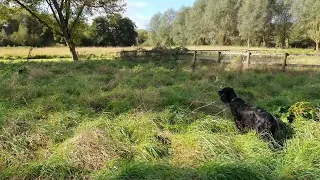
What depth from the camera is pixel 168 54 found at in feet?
61.6

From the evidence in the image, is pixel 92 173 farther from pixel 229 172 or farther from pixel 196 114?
pixel 196 114

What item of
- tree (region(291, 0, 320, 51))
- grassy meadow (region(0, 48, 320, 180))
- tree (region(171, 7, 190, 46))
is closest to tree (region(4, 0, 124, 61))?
grassy meadow (region(0, 48, 320, 180))

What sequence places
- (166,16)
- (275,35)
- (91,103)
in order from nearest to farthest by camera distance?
(91,103) < (275,35) < (166,16)

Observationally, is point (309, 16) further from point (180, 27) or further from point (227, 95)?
point (227, 95)

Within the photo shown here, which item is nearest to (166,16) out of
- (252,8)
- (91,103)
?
(252,8)

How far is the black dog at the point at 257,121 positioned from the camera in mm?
4055

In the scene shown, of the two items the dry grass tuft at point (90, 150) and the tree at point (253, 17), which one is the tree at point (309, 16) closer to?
the tree at point (253, 17)

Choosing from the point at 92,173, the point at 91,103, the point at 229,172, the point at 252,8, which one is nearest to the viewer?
the point at 229,172

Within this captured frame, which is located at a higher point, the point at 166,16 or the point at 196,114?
the point at 166,16

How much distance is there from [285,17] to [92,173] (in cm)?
4883

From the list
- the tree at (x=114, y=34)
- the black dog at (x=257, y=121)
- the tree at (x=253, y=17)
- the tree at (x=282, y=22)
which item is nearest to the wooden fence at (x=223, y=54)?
the black dog at (x=257, y=121)

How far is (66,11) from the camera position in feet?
65.6

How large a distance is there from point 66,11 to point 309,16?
33179mm

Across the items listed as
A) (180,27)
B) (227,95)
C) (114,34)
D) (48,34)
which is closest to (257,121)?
(227,95)
